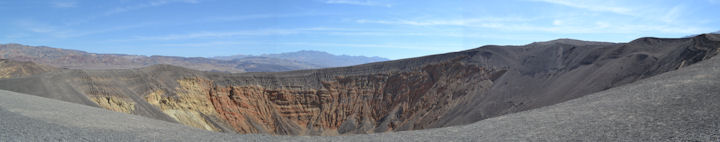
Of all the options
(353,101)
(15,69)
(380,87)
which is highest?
(15,69)

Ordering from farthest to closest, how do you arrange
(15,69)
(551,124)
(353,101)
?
(353,101) → (15,69) → (551,124)

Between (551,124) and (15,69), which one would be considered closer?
(551,124)

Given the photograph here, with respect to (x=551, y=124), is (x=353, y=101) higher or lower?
lower

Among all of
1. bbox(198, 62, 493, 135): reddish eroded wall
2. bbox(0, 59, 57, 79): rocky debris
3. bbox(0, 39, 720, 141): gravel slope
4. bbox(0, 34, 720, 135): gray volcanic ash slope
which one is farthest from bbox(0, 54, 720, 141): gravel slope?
bbox(0, 59, 57, 79): rocky debris

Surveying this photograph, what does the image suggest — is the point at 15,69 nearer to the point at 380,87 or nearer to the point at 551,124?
the point at 380,87

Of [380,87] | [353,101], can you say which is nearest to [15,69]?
[353,101]

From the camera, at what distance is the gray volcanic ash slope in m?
23.4

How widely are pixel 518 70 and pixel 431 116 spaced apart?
9280 mm

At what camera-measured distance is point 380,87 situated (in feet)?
131

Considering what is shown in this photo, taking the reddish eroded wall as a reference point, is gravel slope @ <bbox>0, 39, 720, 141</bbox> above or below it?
above

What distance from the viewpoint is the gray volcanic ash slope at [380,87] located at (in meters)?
23.4

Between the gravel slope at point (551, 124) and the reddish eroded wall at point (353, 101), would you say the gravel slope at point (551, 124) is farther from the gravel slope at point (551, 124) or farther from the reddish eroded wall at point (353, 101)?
the reddish eroded wall at point (353, 101)

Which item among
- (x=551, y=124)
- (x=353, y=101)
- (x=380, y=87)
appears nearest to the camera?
(x=551, y=124)

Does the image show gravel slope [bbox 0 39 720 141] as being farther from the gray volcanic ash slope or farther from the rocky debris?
the rocky debris
